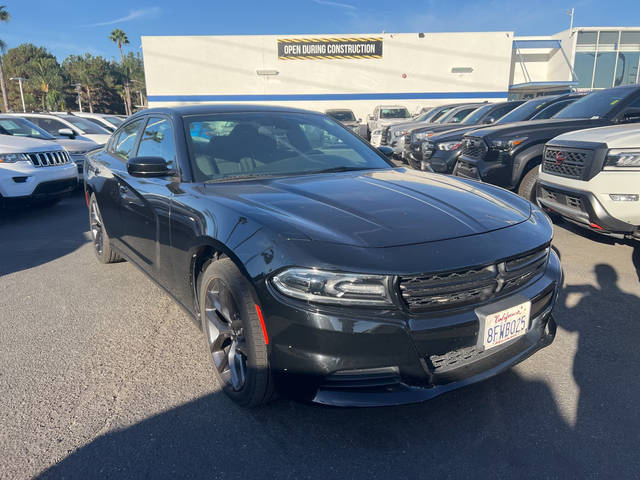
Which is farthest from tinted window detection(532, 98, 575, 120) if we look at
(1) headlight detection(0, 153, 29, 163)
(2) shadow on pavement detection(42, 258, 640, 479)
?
(1) headlight detection(0, 153, 29, 163)

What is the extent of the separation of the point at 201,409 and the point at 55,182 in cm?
639

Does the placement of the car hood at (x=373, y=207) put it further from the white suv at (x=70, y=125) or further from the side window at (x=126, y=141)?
the white suv at (x=70, y=125)

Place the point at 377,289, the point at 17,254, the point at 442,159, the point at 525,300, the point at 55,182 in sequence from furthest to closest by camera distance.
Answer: the point at 442,159, the point at 55,182, the point at 17,254, the point at 525,300, the point at 377,289

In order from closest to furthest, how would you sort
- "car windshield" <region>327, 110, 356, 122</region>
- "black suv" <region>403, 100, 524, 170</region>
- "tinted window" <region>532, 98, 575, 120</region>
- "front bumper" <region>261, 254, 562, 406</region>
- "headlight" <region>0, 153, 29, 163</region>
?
"front bumper" <region>261, 254, 562, 406</region>
"headlight" <region>0, 153, 29, 163</region>
"tinted window" <region>532, 98, 575, 120</region>
"black suv" <region>403, 100, 524, 170</region>
"car windshield" <region>327, 110, 356, 122</region>

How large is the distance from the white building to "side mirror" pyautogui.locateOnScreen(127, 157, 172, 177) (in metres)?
26.1

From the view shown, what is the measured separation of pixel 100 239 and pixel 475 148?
524 cm

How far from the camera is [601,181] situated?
416cm

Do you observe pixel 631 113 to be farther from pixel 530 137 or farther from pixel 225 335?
pixel 225 335

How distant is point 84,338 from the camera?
10.4 feet

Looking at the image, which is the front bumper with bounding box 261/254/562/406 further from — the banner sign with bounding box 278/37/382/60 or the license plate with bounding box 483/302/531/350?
the banner sign with bounding box 278/37/382/60

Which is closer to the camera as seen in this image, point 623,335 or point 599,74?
point 623,335


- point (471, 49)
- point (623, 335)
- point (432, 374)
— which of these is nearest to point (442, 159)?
point (623, 335)

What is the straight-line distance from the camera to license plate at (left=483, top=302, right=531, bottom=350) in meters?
1.97

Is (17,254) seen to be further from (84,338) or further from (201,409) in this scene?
(201,409)
